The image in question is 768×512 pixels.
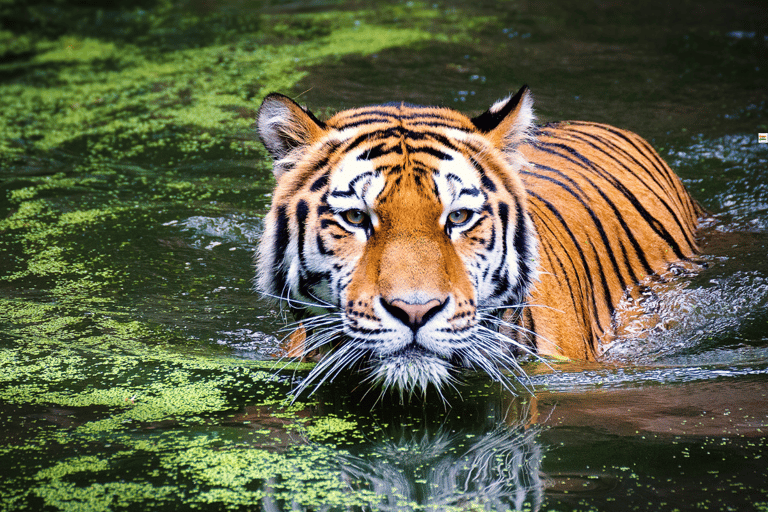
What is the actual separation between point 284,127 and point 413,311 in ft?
2.48

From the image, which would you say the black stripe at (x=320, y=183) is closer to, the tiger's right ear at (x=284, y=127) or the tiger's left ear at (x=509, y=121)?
the tiger's right ear at (x=284, y=127)

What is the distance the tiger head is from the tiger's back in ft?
0.90

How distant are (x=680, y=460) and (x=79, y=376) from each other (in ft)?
5.05

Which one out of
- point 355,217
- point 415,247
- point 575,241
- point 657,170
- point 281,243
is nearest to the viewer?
point 415,247

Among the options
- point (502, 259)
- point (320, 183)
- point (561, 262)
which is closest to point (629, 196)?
point (561, 262)

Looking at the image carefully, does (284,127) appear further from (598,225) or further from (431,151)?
(598,225)

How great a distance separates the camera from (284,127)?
7.02 ft

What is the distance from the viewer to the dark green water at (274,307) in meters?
1.61

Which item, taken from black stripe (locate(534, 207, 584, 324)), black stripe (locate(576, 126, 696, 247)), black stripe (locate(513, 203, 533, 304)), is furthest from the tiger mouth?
black stripe (locate(576, 126, 696, 247))

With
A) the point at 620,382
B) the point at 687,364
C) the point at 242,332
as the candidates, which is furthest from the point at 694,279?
the point at 242,332

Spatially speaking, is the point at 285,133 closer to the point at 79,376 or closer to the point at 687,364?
the point at 79,376

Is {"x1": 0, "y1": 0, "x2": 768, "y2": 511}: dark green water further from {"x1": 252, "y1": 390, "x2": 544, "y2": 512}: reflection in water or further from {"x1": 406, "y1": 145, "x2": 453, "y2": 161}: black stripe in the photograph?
{"x1": 406, "y1": 145, "x2": 453, "y2": 161}: black stripe

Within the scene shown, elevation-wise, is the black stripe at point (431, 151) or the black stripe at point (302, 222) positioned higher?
the black stripe at point (431, 151)

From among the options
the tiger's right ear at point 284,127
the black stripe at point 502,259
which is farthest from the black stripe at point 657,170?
the tiger's right ear at point 284,127
